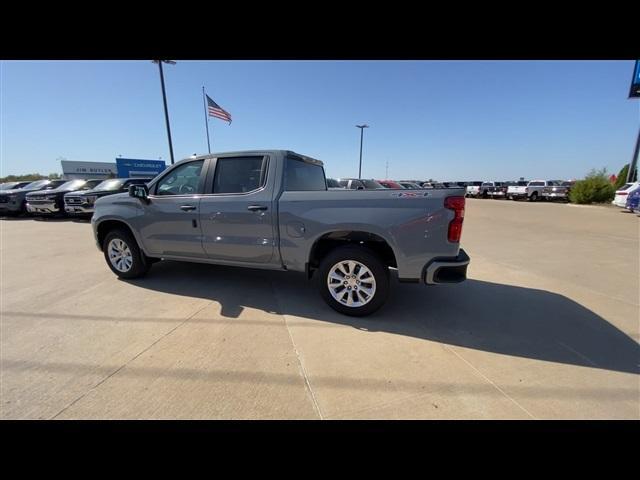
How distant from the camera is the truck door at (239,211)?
3.38m

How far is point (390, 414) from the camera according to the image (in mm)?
1771

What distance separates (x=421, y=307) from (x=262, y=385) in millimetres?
2235

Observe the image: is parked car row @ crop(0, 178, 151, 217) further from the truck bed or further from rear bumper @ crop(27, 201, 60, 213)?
the truck bed

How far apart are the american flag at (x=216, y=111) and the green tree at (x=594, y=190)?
26794 millimetres

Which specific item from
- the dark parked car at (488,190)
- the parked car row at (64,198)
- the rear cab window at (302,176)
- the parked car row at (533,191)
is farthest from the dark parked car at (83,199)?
the dark parked car at (488,190)

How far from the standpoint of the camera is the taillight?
273cm

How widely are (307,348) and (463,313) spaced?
6.65 ft

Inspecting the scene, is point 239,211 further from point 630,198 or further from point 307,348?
point 630,198

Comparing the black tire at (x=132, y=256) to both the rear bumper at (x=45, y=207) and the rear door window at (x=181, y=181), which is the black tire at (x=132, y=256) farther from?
the rear bumper at (x=45, y=207)

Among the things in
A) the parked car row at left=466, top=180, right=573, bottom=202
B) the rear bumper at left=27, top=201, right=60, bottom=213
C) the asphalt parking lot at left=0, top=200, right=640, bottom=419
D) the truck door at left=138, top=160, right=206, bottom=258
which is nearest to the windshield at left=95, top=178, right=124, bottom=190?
the rear bumper at left=27, top=201, right=60, bottom=213
